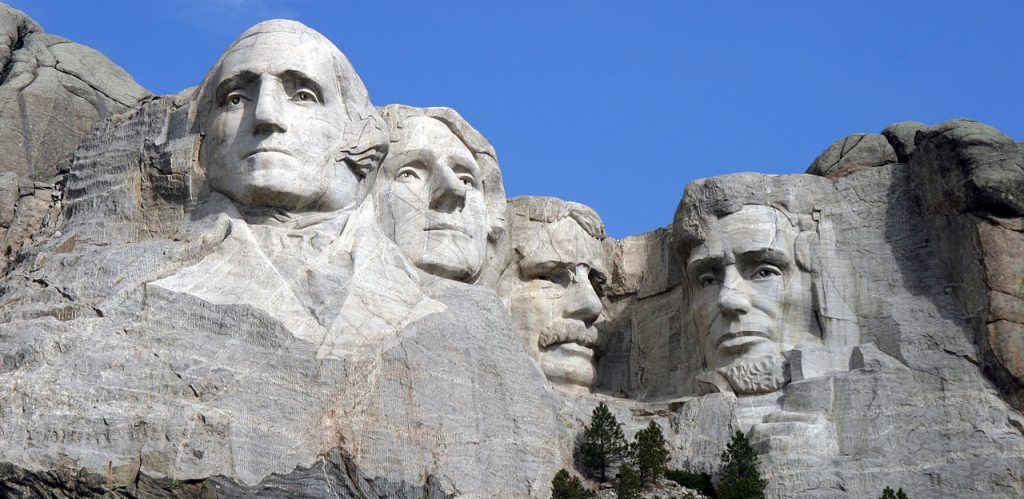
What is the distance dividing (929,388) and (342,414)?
568 centimetres

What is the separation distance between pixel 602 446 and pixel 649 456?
42 cm

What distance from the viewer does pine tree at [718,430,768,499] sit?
19312mm

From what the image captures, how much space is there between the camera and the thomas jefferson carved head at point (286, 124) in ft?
64.7

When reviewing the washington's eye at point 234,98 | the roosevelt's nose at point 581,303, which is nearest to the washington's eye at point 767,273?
the roosevelt's nose at point 581,303

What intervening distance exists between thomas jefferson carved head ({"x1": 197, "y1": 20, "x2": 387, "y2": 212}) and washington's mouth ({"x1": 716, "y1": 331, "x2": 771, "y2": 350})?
12.5ft

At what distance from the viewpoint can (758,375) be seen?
21.1 meters

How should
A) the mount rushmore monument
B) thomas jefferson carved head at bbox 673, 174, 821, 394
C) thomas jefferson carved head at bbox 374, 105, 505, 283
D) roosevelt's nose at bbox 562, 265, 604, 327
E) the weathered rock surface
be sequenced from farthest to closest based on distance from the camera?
1. roosevelt's nose at bbox 562, 265, 604, 327
2. thomas jefferson carved head at bbox 673, 174, 821, 394
3. thomas jefferson carved head at bbox 374, 105, 505, 283
4. the weathered rock surface
5. the mount rushmore monument

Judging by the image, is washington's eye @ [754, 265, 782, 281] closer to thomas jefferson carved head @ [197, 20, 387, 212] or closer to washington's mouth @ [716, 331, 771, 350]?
washington's mouth @ [716, 331, 771, 350]

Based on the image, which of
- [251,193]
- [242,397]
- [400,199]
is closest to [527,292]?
[400,199]

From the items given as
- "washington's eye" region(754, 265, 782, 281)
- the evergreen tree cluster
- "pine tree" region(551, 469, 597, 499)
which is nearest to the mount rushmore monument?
"washington's eye" region(754, 265, 782, 281)

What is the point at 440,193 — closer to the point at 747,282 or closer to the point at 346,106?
the point at 346,106

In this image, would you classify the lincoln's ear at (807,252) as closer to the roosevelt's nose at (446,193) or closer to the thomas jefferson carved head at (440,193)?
the thomas jefferson carved head at (440,193)

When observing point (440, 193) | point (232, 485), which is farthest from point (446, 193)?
point (232, 485)

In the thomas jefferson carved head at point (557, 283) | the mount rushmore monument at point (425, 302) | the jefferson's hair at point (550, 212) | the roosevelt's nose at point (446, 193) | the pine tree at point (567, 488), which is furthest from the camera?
the jefferson's hair at point (550, 212)
